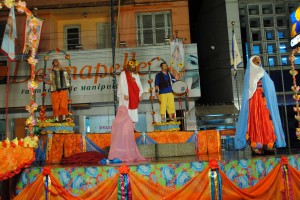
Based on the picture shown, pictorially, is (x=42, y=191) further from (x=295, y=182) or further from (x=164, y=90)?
(x=164, y=90)

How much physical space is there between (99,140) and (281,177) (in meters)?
4.61

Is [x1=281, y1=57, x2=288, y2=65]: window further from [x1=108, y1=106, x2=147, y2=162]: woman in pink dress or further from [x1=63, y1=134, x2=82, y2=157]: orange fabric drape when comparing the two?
[x1=108, y1=106, x2=147, y2=162]: woman in pink dress

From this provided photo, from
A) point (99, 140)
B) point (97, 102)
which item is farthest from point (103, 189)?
point (97, 102)

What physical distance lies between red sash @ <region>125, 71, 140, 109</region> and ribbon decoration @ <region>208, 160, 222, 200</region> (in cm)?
393

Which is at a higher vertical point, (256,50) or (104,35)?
(104,35)

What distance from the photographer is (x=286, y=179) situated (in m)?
5.92

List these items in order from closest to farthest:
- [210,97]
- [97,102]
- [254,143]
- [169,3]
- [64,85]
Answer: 1. [254,143]
2. [64,85]
3. [97,102]
4. [169,3]
5. [210,97]

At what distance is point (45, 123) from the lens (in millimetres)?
8633

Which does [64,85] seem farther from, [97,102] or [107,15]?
[107,15]

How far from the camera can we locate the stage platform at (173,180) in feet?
18.0

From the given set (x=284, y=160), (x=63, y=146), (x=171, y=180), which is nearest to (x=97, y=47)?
(x=63, y=146)

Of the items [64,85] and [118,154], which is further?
[64,85]

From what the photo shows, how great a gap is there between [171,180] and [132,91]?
3.83 m

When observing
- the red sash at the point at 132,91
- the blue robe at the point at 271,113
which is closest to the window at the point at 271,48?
the red sash at the point at 132,91
